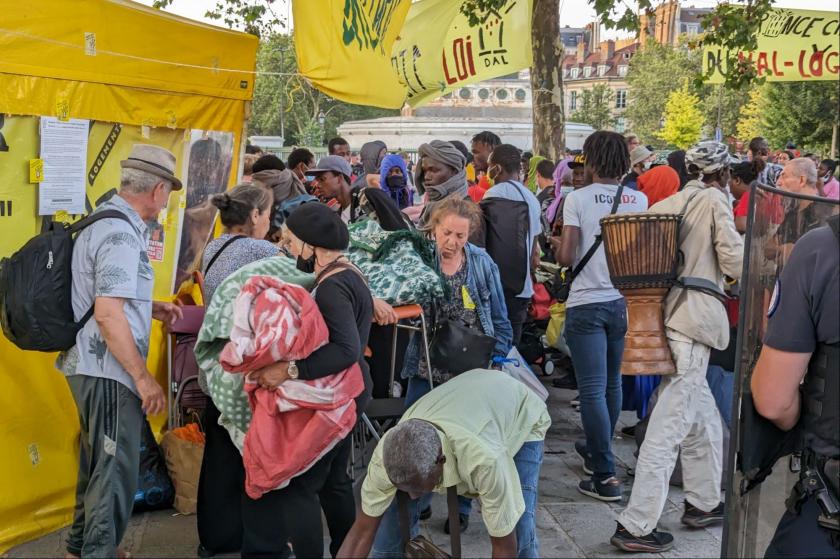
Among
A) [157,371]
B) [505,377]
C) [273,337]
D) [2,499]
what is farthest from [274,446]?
[157,371]

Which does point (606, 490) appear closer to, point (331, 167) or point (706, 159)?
point (706, 159)

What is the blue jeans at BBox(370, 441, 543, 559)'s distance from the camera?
3.82 meters

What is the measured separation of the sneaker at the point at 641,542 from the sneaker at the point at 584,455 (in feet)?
3.11

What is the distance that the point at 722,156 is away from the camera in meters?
5.20

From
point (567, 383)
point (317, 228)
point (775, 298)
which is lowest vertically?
point (567, 383)

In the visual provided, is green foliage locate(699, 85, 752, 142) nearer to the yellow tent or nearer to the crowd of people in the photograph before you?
the crowd of people

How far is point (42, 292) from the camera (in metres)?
4.08

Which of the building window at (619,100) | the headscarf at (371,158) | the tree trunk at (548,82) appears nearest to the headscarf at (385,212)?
the headscarf at (371,158)

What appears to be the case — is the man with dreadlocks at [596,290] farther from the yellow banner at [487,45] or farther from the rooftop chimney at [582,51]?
the rooftop chimney at [582,51]

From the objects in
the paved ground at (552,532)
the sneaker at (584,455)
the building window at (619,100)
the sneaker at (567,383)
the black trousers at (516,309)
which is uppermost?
the building window at (619,100)

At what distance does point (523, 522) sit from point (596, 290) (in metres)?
2.13

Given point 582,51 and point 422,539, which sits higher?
point 582,51

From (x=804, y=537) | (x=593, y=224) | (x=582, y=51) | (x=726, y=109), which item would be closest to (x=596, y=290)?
(x=593, y=224)

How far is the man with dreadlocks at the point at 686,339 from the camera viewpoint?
4.87 metres
